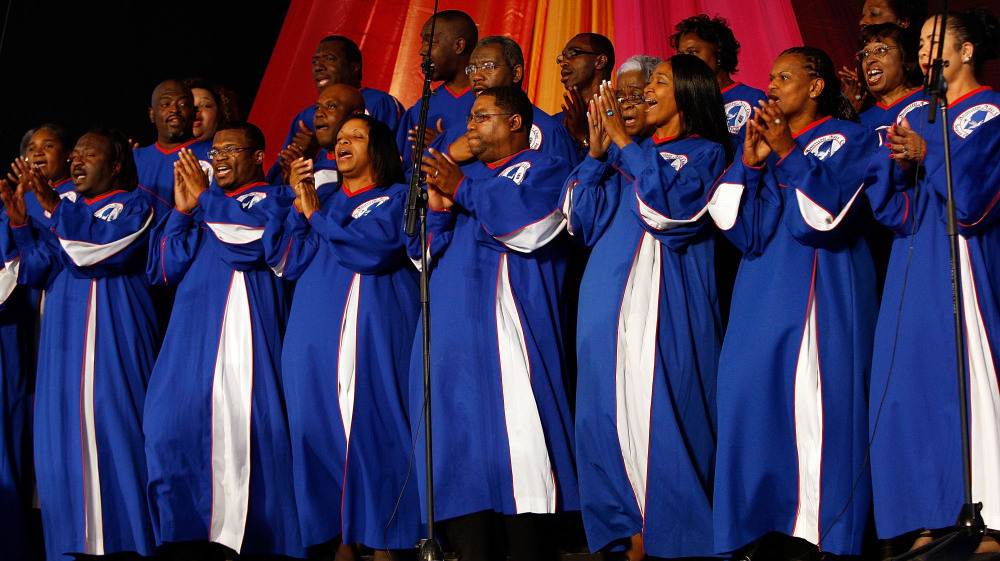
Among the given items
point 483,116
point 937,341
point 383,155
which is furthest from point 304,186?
point 937,341

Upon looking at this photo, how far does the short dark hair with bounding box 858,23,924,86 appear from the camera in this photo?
4.60 metres

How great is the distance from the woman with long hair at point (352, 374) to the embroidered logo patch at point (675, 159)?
1.12 m

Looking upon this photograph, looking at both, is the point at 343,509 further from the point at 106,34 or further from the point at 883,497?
the point at 106,34

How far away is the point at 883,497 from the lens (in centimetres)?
387

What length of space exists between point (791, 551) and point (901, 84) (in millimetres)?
1867

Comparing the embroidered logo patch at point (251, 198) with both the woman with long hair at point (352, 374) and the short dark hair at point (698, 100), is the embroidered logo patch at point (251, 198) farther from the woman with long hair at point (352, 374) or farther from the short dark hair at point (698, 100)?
the short dark hair at point (698, 100)

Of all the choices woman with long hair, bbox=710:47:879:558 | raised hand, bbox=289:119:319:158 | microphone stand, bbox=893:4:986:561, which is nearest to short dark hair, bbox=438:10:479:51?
raised hand, bbox=289:119:319:158

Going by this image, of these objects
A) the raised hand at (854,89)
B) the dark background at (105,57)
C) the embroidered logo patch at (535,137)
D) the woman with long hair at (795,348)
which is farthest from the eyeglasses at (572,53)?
the dark background at (105,57)

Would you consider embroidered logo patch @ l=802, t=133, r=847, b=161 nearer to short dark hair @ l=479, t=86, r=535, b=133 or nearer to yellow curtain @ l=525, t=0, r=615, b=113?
short dark hair @ l=479, t=86, r=535, b=133

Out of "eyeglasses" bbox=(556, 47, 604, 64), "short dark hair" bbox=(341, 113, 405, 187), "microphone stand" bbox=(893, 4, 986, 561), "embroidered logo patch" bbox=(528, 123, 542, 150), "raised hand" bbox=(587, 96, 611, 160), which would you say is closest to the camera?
"microphone stand" bbox=(893, 4, 986, 561)

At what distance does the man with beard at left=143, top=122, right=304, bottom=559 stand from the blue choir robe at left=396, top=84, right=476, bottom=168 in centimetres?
97

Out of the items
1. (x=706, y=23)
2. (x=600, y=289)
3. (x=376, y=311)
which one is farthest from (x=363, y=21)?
(x=600, y=289)

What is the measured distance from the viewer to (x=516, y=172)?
184 inches

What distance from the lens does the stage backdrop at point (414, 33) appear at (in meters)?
7.11
